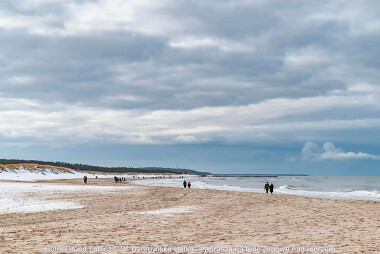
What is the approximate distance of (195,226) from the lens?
18.8m

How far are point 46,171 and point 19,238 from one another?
128 meters

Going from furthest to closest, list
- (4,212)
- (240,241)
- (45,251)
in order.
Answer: (4,212) → (240,241) → (45,251)

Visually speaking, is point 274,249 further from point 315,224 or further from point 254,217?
point 254,217

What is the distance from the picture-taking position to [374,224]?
20406 millimetres

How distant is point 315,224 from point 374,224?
3417 millimetres

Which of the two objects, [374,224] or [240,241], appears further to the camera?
[374,224]

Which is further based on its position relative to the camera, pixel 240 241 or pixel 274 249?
pixel 240 241

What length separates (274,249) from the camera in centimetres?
1303

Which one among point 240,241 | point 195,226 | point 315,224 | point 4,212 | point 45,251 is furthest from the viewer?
point 4,212

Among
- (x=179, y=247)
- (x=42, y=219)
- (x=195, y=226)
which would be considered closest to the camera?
(x=179, y=247)

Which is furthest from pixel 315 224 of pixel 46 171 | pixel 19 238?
pixel 46 171

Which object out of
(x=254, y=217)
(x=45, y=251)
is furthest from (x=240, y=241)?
(x=254, y=217)

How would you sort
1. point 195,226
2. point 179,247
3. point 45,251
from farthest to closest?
point 195,226 < point 179,247 < point 45,251

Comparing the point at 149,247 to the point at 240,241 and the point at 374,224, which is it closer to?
the point at 240,241
